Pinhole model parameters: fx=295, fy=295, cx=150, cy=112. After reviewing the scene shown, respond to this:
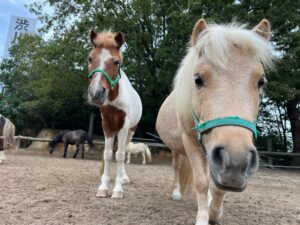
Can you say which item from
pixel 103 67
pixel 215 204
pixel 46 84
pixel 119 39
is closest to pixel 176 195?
pixel 215 204

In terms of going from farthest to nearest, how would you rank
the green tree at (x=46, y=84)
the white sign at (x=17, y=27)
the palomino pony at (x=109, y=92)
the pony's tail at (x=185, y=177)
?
the white sign at (x=17, y=27) → the green tree at (x=46, y=84) → the pony's tail at (x=185, y=177) → the palomino pony at (x=109, y=92)

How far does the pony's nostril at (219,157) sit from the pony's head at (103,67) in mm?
2047

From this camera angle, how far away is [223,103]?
1.72 meters

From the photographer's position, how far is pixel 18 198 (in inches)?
138

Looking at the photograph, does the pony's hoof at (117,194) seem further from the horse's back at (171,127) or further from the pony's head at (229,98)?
the pony's head at (229,98)

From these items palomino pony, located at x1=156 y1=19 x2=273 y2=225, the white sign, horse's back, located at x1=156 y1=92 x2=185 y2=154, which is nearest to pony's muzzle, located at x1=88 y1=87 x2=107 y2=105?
horse's back, located at x1=156 y1=92 x2=185 y2=154

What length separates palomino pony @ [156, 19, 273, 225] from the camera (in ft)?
4.93

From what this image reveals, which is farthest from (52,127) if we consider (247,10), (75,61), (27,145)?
(247,10)

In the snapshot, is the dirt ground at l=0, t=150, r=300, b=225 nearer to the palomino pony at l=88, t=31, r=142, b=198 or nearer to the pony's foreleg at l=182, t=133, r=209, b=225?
the palomino pony at l=88, t=31, r=142, b=198

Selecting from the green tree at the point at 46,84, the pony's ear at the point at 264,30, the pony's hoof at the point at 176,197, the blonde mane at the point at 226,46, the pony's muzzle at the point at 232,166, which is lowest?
the pony's hoof at the point at 176,197

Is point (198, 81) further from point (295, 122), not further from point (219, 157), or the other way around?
point (295, 122)

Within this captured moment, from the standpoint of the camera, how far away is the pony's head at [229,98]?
149 cm

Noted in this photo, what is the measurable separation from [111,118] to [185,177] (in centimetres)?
129

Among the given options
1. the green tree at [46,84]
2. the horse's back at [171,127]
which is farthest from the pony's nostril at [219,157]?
the green tree at [46,84]
